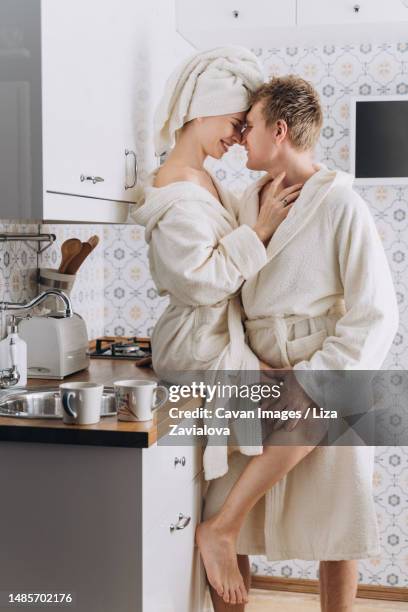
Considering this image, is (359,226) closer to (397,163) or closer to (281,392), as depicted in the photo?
(281,392)

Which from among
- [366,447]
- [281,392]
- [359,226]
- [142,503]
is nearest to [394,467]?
[366,447]

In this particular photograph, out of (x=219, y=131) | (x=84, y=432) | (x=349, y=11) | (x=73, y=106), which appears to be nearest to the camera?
(x=84, y=432)

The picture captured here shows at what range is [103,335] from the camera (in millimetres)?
3457

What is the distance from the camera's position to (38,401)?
216cm

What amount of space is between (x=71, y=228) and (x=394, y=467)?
1594 millimetres

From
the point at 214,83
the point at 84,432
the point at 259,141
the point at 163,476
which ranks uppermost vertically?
the point at 214,83

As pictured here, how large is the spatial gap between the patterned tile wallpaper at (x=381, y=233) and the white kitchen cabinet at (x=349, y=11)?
365 millimetres

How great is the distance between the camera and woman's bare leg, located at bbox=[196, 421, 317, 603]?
2.24m

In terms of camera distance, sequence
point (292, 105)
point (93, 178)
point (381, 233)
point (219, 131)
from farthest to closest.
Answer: point (381, 233) < point (219, 131) < point (292, 105) < point (93, 178)

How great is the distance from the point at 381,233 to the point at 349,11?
2.84 feet

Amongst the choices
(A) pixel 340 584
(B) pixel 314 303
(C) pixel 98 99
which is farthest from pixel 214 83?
(A) pixel 340 584

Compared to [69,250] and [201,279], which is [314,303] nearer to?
[201,279]

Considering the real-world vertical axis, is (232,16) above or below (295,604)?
above

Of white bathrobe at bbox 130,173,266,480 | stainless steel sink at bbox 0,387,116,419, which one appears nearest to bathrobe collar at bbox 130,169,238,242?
white bathrobe at bbox 130,173,266,480
